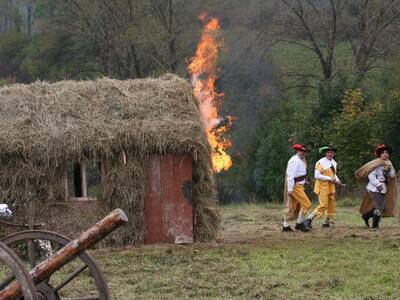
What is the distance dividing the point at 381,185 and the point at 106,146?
5.95m

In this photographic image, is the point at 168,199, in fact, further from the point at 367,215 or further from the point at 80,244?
the point at 80,244

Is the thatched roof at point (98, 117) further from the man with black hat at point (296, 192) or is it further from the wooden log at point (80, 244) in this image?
the wooden log at point (80, 244)

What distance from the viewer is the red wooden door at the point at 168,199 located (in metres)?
15.4

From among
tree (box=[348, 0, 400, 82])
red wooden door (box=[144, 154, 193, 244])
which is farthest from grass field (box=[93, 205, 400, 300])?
tree (box=[348, 0, 400, 82])

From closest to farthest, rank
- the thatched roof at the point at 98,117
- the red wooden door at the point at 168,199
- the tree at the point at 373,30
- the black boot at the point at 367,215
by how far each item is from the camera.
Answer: the thatched roof at the point at 98,117 → the red wooden door at the point at 168,199 → the black boot at the point at 367,215 → the tree at the point at 373,30

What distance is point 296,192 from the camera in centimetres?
1698

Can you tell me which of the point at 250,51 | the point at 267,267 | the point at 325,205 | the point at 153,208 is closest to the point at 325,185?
the point at 325,205

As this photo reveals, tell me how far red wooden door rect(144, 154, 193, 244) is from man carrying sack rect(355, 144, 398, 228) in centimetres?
421

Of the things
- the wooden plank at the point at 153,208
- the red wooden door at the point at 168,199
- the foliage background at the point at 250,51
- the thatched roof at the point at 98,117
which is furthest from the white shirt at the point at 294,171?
the foliage background at the point at 250,51

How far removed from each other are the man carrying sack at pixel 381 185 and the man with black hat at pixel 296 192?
4.55 feet

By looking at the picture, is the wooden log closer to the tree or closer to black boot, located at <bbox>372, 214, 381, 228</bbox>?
black boot, located at <bbox>372, 214, 381, 228</bbox>

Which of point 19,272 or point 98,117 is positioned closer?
point 19,272

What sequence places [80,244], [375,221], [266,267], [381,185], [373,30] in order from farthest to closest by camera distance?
[373,30] < [375,221] < [381,185] < [266,267] < [80,244]

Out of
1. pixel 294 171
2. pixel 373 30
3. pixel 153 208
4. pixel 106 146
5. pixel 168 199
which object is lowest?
pixel 153 208
